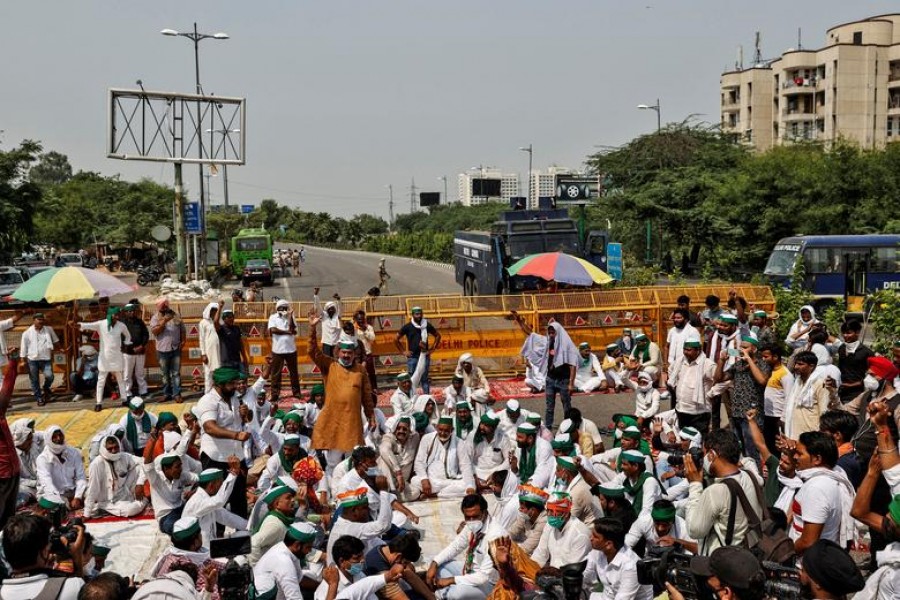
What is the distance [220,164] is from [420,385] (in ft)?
65.8

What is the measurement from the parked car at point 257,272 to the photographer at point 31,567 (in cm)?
3736

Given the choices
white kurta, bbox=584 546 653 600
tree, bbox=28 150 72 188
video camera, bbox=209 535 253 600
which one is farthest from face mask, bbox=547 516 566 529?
tree, bbox=28 150 72 188

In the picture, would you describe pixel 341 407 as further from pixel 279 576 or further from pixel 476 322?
pixel 476 322

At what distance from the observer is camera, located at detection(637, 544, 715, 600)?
4.51m

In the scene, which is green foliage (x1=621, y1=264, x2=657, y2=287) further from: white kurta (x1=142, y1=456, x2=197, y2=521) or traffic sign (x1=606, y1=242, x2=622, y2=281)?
white kurta (x1=142, y1=456, x2=197, y2=521)

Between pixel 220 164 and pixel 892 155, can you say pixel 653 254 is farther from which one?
pixel 220 164

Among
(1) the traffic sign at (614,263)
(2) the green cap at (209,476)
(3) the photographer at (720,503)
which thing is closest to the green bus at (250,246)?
(1) the traffic sign at (614,263)

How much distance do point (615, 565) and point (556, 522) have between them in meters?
0.86

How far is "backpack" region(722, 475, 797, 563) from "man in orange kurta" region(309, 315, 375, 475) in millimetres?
3954

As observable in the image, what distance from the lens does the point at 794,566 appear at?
489cm

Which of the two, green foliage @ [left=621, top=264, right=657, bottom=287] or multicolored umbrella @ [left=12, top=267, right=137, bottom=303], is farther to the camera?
green foliage @ [left=621, top=264, right=657, bottom=287]

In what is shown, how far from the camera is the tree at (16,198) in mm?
28188

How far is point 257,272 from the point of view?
41.8 metres

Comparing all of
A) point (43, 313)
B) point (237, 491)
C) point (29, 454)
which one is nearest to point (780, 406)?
point (237, 491)
